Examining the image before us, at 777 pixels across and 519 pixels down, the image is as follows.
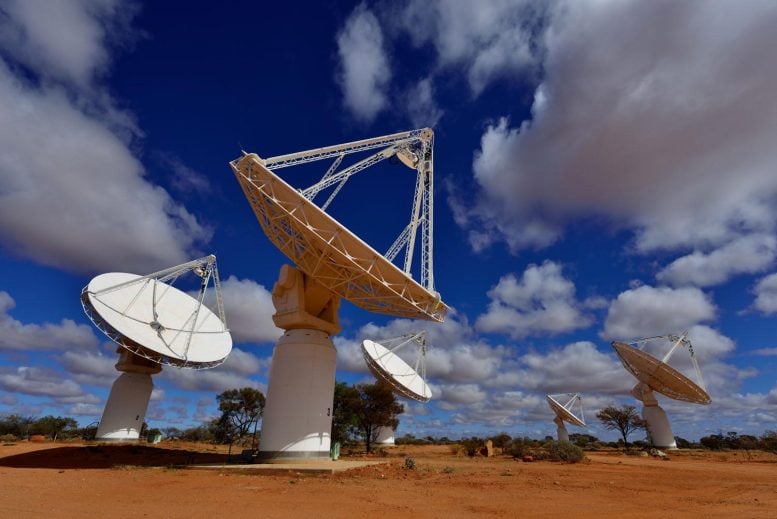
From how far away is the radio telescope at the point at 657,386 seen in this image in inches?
1574

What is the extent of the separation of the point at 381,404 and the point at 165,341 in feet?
90.4

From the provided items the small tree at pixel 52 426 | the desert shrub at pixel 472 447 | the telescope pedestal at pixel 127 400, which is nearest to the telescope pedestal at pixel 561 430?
the desert shrub at pixel 472 447

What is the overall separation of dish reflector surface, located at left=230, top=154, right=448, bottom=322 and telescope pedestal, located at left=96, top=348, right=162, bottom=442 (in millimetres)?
20418

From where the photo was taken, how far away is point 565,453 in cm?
3100

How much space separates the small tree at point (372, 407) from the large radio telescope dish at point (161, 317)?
20841 mm

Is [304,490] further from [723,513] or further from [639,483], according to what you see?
[639,483]

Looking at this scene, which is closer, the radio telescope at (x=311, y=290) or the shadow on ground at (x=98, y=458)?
the radio telescope at (x=311, y=290)

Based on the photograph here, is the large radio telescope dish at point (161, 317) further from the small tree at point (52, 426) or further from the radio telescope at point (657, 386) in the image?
the small tree at point (52, 426)

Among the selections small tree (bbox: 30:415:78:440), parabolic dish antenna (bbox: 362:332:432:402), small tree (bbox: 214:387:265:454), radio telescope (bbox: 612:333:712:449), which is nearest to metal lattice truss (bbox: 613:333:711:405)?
radio telescope (bbox: 612:333:712:449)

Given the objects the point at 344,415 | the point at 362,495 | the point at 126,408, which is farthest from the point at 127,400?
the point at 362,495

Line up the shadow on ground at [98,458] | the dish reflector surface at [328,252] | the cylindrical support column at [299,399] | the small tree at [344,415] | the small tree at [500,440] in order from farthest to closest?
the small tree at [500,440]
the small tree at [344,415]
the shadow on ground at [98,458]
the cylindrical support column at [299,399]
the dish reflector surface at [328,252]

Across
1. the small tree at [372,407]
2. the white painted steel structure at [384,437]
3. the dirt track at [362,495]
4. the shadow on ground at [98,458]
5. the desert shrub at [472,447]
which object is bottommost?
the dirt track at [362,495]

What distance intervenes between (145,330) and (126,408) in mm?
9482

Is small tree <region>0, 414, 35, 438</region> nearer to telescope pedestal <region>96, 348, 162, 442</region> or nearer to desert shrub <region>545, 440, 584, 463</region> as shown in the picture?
telescope pedestal <region>96, 348, 162, 442</region>
